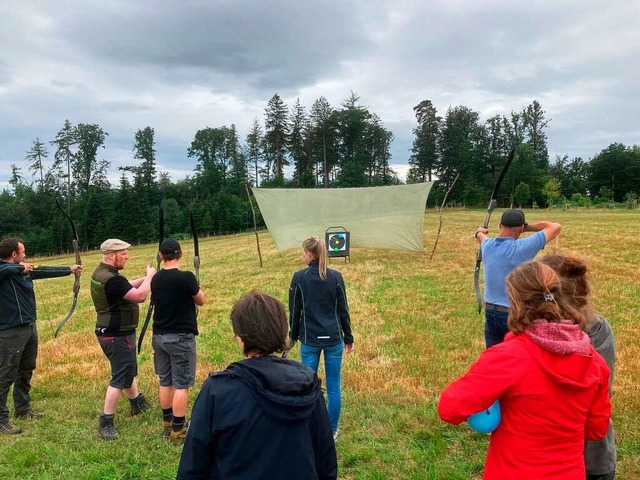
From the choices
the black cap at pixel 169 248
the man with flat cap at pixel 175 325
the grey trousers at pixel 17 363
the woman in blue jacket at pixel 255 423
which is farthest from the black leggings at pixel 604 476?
the grey trousers at pixel 17 363

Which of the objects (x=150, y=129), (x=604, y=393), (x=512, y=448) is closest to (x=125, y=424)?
(x=512, y=448)

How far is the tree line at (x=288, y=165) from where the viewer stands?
44906 millimetres

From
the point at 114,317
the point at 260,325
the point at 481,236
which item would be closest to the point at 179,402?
the point at 114,317

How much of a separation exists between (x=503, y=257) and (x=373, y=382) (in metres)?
1.96

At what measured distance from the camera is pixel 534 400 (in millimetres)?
1441

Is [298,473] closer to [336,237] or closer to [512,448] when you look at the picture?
[512,448]

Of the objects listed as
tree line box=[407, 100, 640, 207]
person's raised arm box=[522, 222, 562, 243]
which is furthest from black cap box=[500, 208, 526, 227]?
tree line box=[407, 100, 640, 207]

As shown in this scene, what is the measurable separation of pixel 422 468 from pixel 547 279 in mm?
1955

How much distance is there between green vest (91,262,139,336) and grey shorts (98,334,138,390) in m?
0.06

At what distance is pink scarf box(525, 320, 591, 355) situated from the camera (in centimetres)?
142

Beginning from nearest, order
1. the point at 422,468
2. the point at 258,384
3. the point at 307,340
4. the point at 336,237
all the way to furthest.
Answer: the point at 258,384 < the point at 422,468 < the point at 307,340 < the point at 336,237

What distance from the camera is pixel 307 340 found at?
125 inches

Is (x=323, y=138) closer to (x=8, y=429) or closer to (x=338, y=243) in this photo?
(x=338, y=243)

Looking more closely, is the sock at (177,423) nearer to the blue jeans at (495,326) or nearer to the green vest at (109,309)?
the green vest at (109,309)
